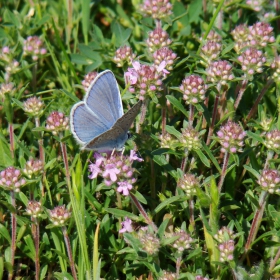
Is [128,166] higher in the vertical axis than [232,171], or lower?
higher

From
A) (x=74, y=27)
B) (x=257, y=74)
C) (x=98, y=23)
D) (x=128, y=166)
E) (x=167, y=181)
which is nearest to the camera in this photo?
(x=128, y=166)

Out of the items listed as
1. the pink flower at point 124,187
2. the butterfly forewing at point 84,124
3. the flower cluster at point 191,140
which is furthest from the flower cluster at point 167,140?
the pink flower at point 124,187

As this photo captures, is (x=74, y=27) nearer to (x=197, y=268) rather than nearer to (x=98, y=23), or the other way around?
(x=98, y=23)

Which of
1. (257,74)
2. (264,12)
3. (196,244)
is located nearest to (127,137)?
(196,244)

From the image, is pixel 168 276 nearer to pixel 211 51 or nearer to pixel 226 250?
pixel 226 250

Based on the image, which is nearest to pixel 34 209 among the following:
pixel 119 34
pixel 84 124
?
pixel 84 124

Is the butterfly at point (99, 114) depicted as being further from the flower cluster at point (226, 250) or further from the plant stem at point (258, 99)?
the plant stem at point (258, 99)
